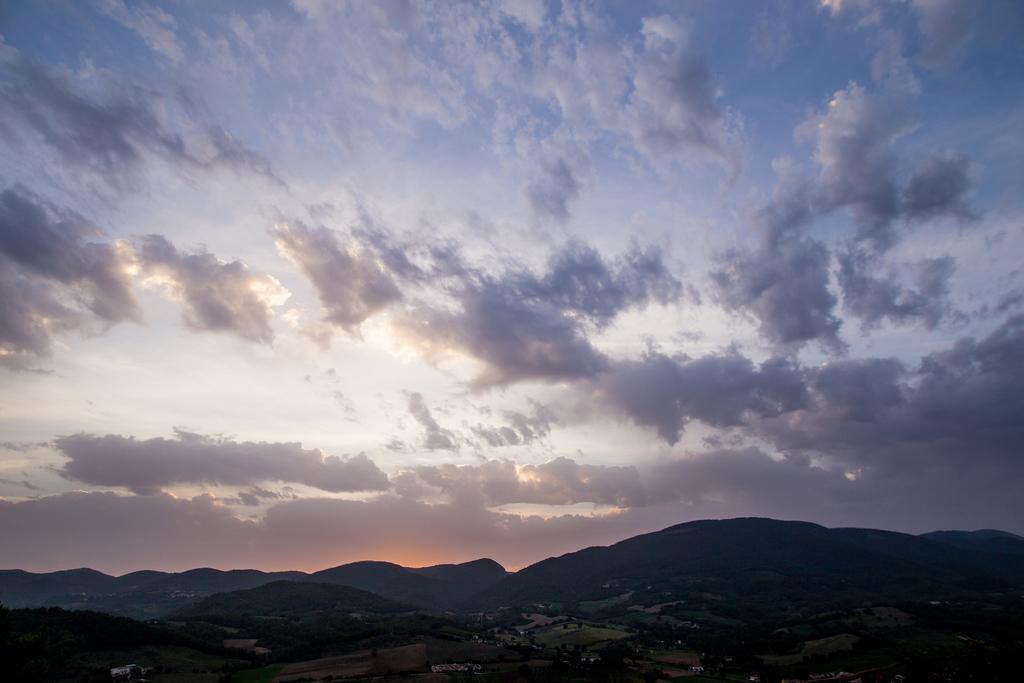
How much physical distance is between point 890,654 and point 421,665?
152939 mm

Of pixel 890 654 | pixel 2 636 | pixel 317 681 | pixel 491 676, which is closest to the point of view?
pixel 2 636

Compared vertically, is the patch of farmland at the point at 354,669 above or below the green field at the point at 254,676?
above

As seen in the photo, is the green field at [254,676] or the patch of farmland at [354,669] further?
the green field at [254,676]

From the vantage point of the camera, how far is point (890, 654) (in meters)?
191

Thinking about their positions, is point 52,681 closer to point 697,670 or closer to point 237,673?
point 237,673

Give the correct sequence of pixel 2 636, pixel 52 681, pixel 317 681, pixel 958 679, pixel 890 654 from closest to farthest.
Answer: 1. pixel 2 636
2. pixel 958 679
3. pixel 52 681
4. pixel 317 681
5. pixel 890 654

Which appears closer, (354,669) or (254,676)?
(354,669)

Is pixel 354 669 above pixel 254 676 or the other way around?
above

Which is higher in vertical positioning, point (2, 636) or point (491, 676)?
point (2, 636)

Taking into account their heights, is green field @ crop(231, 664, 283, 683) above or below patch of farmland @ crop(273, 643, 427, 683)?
below

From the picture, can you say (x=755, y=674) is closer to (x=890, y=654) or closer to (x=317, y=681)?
(x=890, y=654)

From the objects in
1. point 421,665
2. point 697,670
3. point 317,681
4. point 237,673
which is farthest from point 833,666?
point 237,673

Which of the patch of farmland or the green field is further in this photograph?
the green field

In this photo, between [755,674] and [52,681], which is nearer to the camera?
[52,681]
